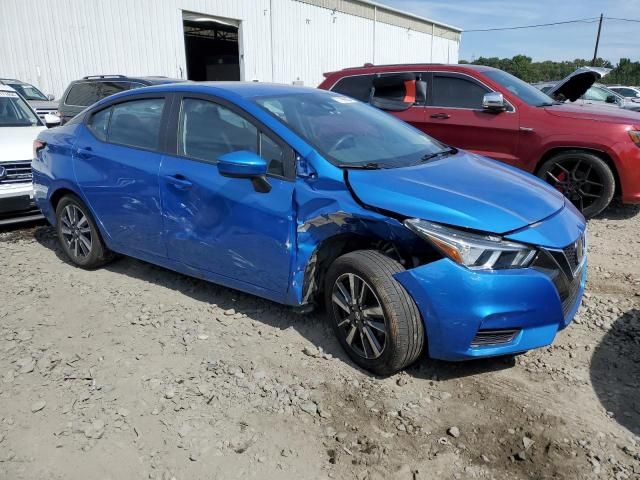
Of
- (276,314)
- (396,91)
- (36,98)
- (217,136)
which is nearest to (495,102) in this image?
(396,91)

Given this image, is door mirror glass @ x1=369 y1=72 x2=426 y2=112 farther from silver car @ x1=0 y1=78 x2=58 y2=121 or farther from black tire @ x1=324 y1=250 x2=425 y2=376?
silver car @ x1=0 y1=78 x2=58 y2=121

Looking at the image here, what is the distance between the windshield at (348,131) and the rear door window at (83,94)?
24.0 ft

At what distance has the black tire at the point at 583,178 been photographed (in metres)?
5.57

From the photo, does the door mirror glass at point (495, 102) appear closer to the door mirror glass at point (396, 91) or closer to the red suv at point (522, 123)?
the red suv at point (522, 123)

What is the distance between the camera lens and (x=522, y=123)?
235 inches

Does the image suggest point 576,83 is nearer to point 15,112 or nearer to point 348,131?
point 348,131

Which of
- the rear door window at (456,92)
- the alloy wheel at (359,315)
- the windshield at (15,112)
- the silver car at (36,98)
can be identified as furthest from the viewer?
the silver car at (36,98)

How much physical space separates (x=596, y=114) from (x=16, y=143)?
654 cm

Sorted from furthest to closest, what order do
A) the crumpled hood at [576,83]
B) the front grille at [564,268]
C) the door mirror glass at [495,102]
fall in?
the crumpled hood at [576,83] → the door mirror glass at [495,102] → the front grille at [564,268]

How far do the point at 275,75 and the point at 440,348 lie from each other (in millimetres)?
21845

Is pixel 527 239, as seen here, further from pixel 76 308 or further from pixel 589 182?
pixel 589 182

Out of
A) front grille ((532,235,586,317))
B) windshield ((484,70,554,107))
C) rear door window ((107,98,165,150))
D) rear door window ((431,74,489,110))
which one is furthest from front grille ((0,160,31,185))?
windshield ((484,70,554,107))

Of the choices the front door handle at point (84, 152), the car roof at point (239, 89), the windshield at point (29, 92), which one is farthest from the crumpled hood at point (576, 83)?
the windshield at point (29, 92)

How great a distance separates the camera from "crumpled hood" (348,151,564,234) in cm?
267
